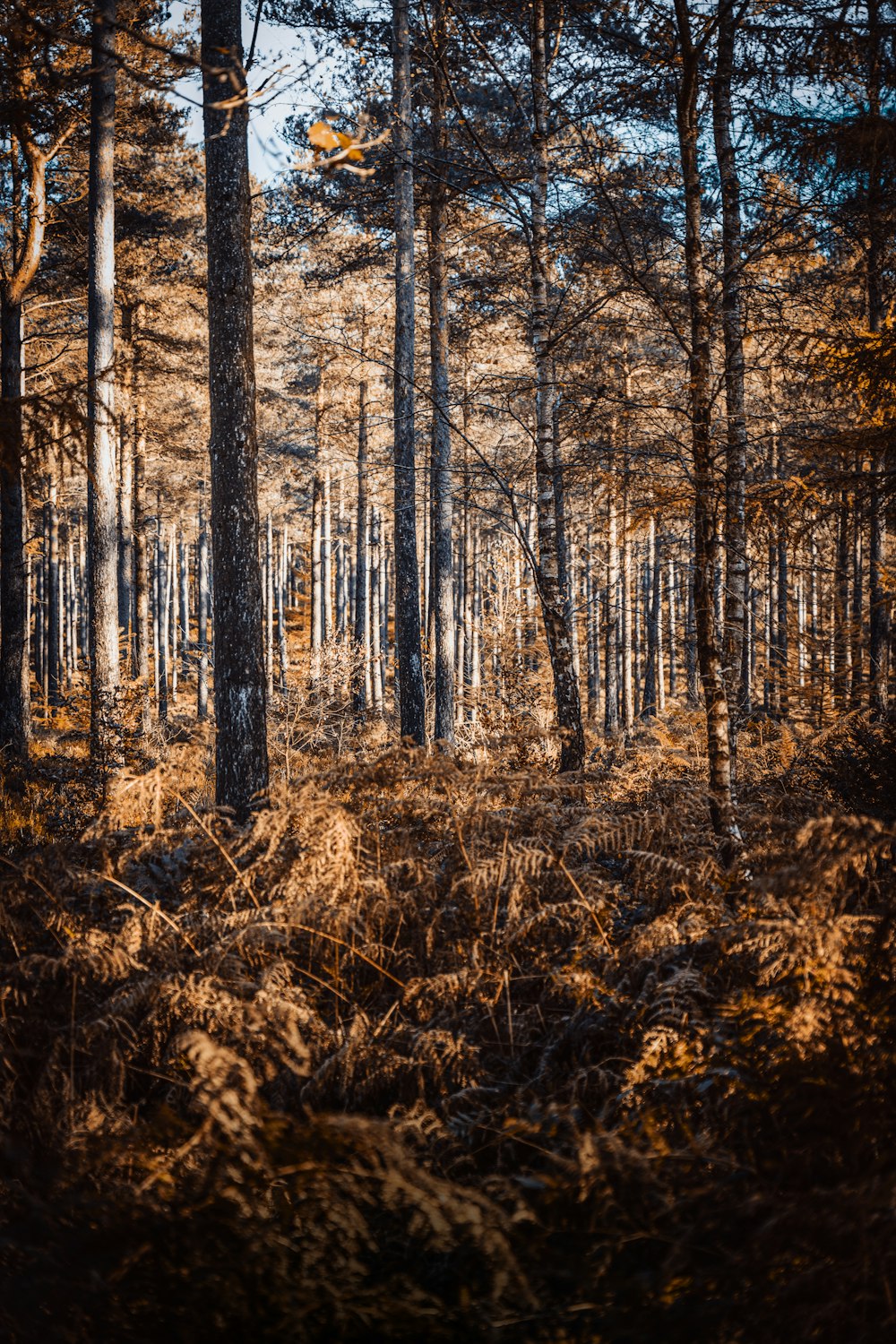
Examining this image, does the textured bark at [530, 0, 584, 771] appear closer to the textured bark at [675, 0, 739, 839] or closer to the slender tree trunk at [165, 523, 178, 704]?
the textured bark at [675, 0, 739, 839]

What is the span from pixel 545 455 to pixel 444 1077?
250 inches

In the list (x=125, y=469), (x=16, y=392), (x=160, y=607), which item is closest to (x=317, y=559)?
(x=125, y=469)

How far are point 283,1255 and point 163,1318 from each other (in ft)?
1.03

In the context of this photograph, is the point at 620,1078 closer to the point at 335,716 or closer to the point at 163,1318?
the point at 163,1318

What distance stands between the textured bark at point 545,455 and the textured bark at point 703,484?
286cm

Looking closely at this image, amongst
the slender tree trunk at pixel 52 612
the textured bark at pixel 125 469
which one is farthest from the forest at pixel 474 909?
the slender tree trunk at pixel 52 612

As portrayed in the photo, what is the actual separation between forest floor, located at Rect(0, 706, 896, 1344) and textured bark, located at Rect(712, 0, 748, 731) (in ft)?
5.97

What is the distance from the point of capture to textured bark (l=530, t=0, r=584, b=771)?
7.78m

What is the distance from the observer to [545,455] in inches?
315

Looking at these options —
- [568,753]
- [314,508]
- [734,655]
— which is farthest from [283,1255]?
[314,508]

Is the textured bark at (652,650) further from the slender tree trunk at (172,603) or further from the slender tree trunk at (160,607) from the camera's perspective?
the slender tree trunk at (172,603)

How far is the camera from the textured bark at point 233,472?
630 centimetres

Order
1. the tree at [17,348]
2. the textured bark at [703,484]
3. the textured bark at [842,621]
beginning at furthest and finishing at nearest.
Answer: the tree at [17,348]
the textured bark at [842,621]
the textured bark at [703,484]

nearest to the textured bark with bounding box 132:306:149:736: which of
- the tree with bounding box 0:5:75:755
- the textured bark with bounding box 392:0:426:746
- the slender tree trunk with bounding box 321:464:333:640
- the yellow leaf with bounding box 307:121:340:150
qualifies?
the slender tree trunk with bounding box 321:464:333:640
